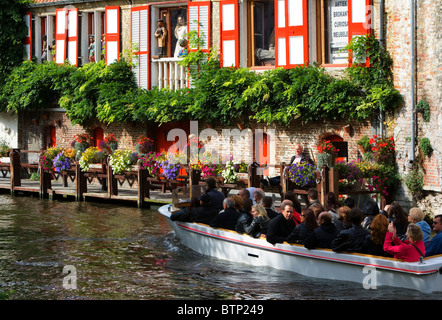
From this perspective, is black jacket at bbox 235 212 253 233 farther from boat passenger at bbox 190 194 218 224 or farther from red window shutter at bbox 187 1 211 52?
red window shutter at bbox 187 1 211 52

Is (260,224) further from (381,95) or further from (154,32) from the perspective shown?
(154,32)

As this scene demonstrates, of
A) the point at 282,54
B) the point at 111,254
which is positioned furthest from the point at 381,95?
the point at 111,254

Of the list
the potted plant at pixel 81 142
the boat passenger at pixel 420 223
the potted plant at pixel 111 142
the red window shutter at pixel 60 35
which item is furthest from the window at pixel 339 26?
the red window shutter at pixel 60 35

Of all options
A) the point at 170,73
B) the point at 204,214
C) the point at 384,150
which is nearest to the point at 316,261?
the point at 204,214

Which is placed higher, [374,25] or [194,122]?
[374,25]

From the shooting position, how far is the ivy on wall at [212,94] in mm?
16969

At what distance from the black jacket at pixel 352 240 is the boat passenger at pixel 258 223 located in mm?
1514

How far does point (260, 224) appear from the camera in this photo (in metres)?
11.9

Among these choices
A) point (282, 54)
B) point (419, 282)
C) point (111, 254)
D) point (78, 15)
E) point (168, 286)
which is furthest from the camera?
point (78, 15)

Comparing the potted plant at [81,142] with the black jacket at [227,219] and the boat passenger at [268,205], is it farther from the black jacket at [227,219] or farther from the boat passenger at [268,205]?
the boat passenger at [268,205]

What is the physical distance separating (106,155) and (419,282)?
1267cm

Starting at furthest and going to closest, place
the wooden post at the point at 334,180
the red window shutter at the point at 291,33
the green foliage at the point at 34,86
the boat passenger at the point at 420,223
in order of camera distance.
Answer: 1. the green foliage at the point at 34,86
2. the red window shutter at the point at 291,33
3. the wooden post at the point at 334,180
4. the boat passenger at the point at 420,223

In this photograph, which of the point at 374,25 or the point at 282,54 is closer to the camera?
the point at 374,25

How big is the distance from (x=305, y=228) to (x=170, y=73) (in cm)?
1093
